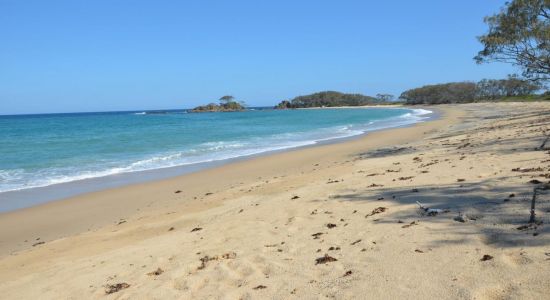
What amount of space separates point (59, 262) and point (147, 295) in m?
2.44

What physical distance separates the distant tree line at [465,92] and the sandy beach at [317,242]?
309 feet

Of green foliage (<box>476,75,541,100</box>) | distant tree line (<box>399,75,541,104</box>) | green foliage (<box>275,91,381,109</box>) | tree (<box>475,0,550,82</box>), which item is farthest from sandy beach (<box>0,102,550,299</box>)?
green foliage (<box>275,91,381,109</box>)

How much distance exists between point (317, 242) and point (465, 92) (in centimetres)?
11965

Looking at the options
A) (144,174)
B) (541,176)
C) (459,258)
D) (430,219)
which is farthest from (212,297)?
(144,174)

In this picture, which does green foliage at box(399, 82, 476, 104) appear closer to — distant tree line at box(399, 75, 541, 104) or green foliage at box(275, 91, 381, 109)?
distant tree line at box(399, 75, 541, 104)

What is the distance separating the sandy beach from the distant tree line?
94.2 m

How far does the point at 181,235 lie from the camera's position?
6.80m

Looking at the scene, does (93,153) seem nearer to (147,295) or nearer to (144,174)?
(144,174)

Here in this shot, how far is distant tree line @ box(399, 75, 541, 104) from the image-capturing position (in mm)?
99975

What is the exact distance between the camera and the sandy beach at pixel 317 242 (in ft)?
12.7

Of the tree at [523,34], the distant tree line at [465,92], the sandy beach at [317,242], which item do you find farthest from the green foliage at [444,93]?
the sandy beach at [317,242]

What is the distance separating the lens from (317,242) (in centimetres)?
532

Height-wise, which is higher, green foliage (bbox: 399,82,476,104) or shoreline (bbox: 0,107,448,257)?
green foliage (bbox: 399,82,476,104)

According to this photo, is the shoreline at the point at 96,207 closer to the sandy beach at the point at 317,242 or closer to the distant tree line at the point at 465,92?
the sandy beach at the point at 317,242
